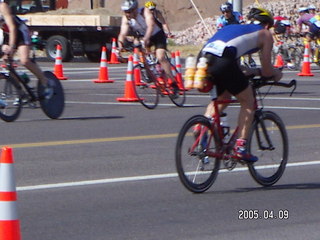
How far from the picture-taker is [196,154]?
8.78 metres

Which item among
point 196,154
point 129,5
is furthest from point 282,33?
point 196,154

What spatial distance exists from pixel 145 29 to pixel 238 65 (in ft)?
26.4

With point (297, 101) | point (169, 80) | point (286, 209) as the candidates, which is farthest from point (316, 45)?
point (286, 209)

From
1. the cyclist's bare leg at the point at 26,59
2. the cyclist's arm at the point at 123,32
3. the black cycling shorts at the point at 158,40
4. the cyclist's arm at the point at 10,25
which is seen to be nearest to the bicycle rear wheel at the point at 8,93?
the cyclist's bare leg at the point at 26,59

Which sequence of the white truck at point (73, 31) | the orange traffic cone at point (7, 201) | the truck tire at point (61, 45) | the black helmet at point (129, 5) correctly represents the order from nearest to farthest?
the orange traffic cone at point (7, 201), the black helmet at point (129, 5), the white truck at point (73, 31), the truck tire at point (61, 45)

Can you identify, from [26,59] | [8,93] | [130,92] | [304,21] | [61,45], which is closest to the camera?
[26,59]

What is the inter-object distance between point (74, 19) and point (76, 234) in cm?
2307

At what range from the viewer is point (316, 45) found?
1073 inches

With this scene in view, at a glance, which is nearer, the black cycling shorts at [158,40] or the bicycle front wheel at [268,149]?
the bicycle front wheel at [268,149]

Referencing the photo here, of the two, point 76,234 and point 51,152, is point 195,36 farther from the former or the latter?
point 76,234

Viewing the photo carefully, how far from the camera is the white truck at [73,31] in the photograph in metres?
29.6

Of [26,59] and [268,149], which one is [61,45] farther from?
[268,149]

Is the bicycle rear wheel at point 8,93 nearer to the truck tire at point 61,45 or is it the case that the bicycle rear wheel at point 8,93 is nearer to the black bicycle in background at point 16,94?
the black bicycle in background at point 16,94

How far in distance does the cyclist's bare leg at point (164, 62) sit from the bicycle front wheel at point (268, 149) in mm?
6994
